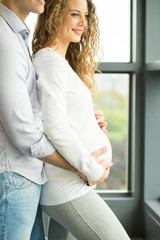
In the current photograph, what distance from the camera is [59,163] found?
1355mm

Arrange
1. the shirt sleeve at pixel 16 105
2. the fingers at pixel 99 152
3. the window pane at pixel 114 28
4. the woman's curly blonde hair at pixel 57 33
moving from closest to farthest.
A: the shirt sleeve at pixel 16 105 < the fingers at pixel 99 152 < the woman's curly blonde hair at pixel 57 33 < the window pane at pixel 114 28

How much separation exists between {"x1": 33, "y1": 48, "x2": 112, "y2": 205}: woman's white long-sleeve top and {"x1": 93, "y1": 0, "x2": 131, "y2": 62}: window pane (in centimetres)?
130

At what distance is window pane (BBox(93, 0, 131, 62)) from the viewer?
271cm

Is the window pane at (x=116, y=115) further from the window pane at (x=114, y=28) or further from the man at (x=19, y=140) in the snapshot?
the man at (x=19, y=140)

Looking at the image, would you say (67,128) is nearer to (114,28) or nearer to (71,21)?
(71,21)

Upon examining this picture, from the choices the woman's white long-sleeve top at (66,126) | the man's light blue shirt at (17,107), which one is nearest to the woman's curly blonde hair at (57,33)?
the woman's white long-sleeve top at (66,126)

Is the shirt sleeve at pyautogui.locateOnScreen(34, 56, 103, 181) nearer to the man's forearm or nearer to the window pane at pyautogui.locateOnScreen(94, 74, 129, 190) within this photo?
the man's forearm

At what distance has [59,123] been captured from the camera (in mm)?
1331

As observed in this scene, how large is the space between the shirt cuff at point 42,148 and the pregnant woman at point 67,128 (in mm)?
32

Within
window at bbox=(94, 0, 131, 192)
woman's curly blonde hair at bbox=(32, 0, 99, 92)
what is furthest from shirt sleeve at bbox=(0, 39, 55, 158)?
window at bbox=(94, 0, 131, 192)

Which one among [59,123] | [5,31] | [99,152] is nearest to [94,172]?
[99,152]

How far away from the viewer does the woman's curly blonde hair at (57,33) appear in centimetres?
157

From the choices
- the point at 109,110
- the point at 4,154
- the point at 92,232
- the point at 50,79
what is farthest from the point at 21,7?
the point at 109,110

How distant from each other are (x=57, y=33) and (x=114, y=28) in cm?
126
